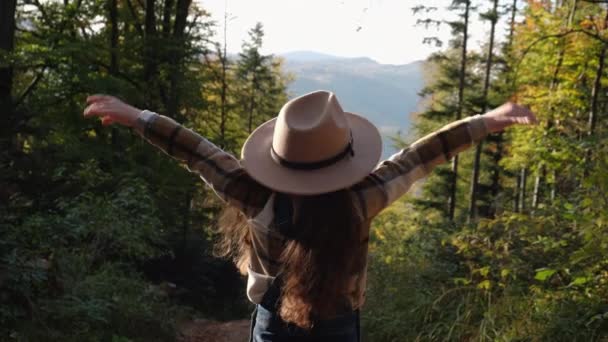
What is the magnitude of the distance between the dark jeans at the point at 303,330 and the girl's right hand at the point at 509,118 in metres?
0.87

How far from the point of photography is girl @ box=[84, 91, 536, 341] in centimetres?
184

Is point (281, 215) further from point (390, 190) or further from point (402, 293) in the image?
point (402, 293)

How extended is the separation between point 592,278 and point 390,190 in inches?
118

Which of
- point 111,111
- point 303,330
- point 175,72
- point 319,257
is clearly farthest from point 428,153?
point 175,72

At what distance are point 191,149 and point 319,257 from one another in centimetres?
68

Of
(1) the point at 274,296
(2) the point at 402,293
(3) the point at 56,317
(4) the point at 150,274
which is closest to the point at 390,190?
(1) the point at 274,296

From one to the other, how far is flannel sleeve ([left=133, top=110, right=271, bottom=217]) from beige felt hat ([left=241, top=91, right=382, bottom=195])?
98 mm

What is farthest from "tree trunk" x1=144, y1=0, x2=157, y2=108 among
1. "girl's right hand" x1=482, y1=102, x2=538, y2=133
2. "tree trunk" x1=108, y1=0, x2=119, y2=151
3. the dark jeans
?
"girl's right hand" x1=482, y1=102, x2=538, y2=133

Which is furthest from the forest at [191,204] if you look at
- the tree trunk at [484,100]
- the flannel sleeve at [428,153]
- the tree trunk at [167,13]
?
the flannel sleeve at [428,153]

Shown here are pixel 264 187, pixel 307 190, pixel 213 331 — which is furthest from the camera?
pixel 213 331

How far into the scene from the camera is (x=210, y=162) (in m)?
2.10

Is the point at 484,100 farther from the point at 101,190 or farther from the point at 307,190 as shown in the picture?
the point at 307,190

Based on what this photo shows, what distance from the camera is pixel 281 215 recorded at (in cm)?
189

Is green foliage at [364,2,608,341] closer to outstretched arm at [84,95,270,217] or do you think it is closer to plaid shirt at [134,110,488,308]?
plaid shirt at [134,110,488,308]
